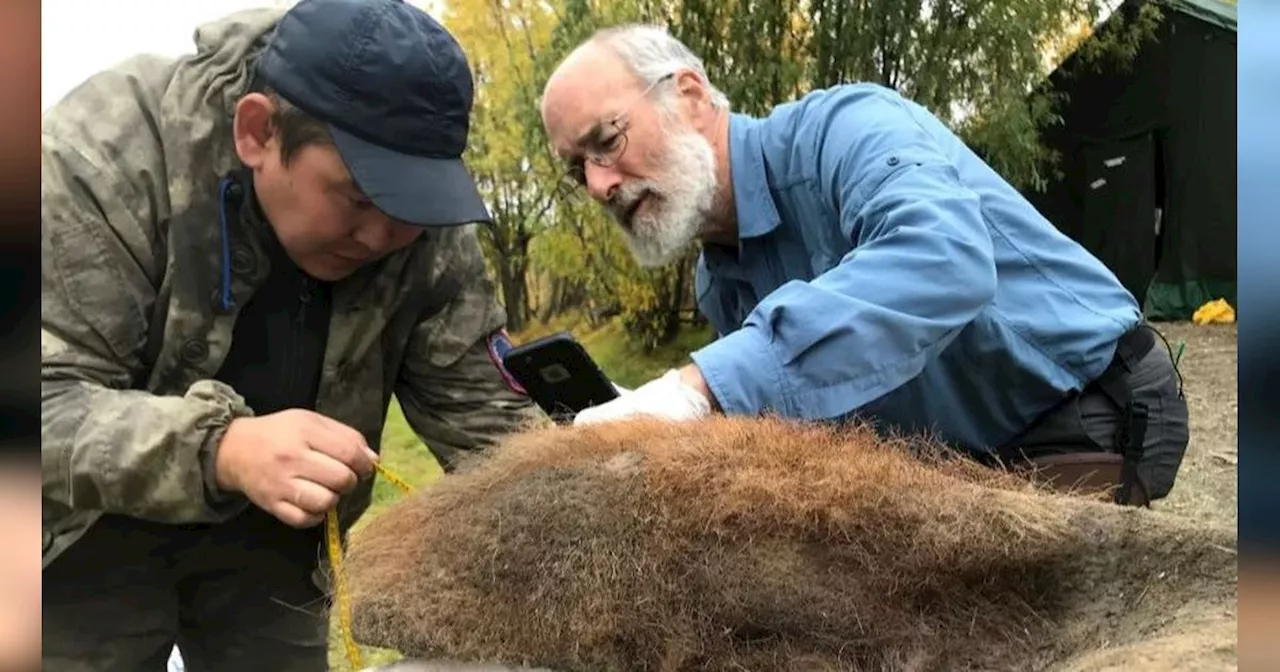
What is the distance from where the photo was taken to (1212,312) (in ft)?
20.8

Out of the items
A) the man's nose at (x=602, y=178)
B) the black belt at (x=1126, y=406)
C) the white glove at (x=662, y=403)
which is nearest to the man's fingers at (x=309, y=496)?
the white glove at (x=662, y=403)

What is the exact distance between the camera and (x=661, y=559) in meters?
0.76

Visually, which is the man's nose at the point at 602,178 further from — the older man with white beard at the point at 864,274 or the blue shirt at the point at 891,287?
the blue shirt at the point at 891,287

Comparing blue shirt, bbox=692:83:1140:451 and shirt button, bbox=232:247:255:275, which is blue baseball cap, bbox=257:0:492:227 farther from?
blue shirt, bbox=692:83:1140:451

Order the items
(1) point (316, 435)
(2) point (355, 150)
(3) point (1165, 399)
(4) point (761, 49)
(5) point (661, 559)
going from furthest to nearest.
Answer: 1. (4) point (761, 49)
2. (3) point (1165, 399)
3. (2) point (355, 150)
4. (1) point (316, 435)
5. (5) point (661, 559)

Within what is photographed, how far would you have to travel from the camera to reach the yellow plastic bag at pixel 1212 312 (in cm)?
585

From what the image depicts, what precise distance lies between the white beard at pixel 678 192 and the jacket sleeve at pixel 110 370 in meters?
0.63

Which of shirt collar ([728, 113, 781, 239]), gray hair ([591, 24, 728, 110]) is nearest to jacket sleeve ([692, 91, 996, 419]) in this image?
shirt collar ([728, 113, 781, 239])

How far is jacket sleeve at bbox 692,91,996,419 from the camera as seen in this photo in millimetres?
1015

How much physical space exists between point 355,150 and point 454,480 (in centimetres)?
52

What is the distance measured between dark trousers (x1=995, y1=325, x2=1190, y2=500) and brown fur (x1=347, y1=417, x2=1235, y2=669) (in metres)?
0.52

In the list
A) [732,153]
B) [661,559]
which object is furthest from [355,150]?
[661,559]

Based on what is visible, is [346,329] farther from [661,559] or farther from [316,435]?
[661,559]

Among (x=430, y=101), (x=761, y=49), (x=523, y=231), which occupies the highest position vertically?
(x=430, y=101)
